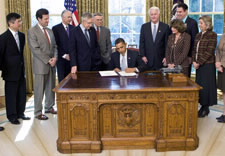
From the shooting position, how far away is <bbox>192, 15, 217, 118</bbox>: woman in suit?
438 cm

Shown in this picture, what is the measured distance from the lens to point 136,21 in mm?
7320

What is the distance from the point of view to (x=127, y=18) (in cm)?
734

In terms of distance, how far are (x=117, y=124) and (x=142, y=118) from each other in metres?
0.30

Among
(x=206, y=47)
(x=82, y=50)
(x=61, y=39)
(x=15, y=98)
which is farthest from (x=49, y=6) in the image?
(x=206, y=47)

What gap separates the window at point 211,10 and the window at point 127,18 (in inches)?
45.5

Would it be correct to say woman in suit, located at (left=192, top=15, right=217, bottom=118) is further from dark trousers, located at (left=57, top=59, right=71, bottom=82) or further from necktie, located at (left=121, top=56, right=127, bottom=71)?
dark trousers, located at (left=57, top=59, right=71, bottom=82)

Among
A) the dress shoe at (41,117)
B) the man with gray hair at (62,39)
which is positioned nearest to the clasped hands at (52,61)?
the man with gray hair at (62,39)

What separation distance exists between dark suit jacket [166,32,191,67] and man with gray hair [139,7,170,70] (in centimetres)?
29

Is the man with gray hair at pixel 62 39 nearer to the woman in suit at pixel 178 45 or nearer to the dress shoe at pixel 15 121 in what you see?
the dress shoe at pixel 15 121

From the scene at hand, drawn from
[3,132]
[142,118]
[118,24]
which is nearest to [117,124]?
[142,118]

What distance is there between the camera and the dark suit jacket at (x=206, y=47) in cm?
439

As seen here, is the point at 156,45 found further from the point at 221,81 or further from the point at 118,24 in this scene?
the point at 118,24

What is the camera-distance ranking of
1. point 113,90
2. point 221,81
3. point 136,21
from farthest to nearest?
point 136,21
point 221,81
point 113,90

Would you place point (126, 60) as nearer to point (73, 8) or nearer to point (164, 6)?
point (73, 8)
